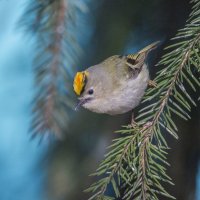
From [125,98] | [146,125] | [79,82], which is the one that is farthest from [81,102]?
[146,125]

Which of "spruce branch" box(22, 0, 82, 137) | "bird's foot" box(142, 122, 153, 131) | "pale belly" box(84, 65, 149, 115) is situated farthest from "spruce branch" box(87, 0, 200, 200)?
"pale belly" box(84, 65, 149, 115)

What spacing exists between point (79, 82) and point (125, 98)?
23 centimetres

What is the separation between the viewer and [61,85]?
1.29m

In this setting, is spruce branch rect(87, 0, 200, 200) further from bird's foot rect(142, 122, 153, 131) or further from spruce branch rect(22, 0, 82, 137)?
spruce branch rect(22, 0, 82, 137)

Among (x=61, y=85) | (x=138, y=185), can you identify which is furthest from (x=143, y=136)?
(x=61, y=85)

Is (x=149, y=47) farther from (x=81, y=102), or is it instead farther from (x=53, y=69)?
(x=53, y=69)

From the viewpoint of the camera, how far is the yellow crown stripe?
1975 millimetres

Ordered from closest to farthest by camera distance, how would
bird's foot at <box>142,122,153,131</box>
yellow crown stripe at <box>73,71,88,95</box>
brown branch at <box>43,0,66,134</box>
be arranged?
brown branch at <box>43,0,66,134</box> → bird's foot at <box>142,122,153,131</box> → yellow crown stripe at <box>73,71,88,95</box>

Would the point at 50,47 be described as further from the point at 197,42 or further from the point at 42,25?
the point at 197,42

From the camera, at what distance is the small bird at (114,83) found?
6.64 ft

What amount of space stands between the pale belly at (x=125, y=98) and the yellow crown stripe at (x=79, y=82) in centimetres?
8

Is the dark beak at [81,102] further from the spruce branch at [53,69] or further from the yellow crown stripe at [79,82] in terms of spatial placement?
the spruce branch at [53,69]

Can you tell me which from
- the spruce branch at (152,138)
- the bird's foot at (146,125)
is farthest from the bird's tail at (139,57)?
the bird's foot at (146,125)

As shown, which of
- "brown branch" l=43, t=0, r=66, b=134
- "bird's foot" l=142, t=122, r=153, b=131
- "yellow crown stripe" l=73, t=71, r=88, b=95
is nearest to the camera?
"brown branch" l=43, t=0, r=66, b=134
